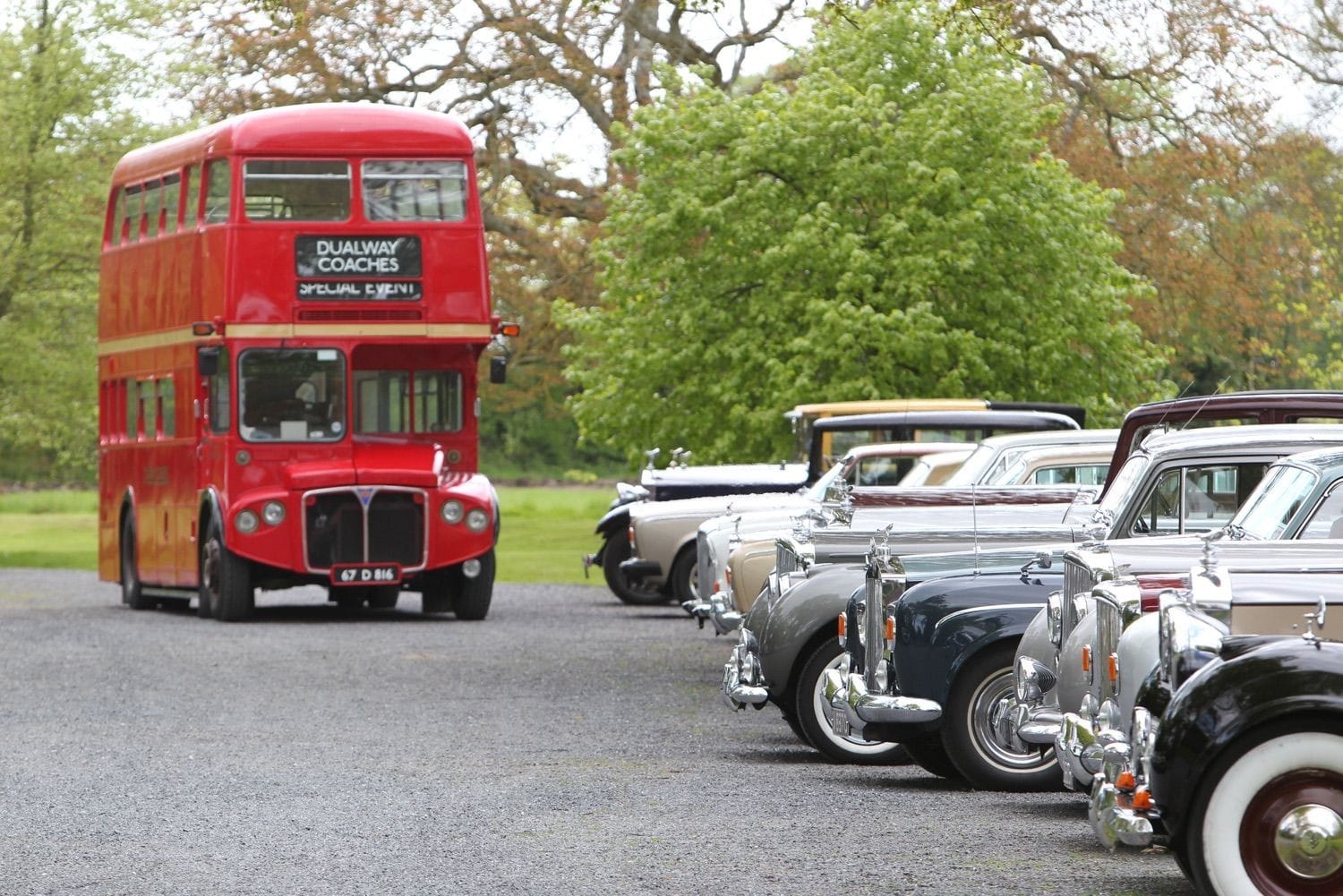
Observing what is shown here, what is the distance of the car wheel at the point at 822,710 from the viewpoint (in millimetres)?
11336

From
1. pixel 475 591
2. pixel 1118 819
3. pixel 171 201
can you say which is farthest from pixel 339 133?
pixel 1118 819

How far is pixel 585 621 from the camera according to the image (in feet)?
74.9

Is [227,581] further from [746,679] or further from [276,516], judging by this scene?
[746,679]

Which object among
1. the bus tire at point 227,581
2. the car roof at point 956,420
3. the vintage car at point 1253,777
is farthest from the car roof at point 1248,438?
the bus tire at point 227,581

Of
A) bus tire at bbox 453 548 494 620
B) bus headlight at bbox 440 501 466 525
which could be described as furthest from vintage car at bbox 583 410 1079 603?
bus headlight at bbox 440 501 466 525

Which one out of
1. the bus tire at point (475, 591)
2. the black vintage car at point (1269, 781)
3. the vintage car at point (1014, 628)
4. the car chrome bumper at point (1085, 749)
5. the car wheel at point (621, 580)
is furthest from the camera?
the car wheel at point (621, 580)

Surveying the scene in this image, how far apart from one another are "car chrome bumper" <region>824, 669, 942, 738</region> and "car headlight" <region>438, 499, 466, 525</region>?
41.2 ft

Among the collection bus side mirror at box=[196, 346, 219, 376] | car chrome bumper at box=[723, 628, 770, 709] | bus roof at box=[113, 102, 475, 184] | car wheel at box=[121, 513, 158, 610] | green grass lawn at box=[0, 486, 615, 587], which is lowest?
green grass lawn at box=[0, 486, 615, 587]

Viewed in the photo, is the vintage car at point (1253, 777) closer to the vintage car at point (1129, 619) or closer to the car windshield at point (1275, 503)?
the vintage car at point (1129, 619)

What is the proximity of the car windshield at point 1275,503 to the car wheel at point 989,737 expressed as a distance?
117 cm

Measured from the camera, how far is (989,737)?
10.2m

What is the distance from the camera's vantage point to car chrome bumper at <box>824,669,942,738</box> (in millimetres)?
10000

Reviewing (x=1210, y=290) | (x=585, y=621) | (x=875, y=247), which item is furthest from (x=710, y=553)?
(x=1210, y=290)

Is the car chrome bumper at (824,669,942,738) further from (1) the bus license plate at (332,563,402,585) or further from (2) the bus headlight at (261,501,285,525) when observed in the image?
(2) the bus headlight at (261,501,285,525)
